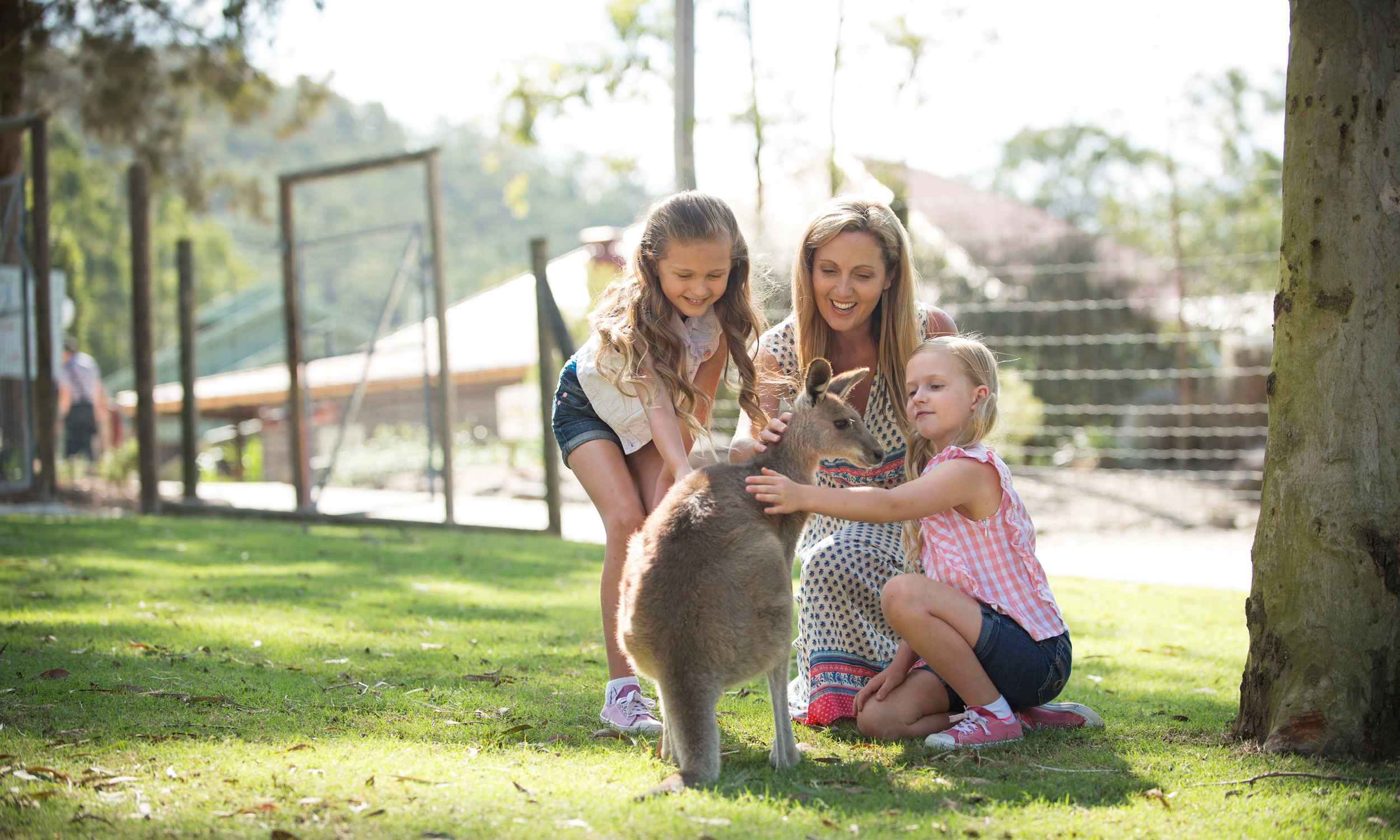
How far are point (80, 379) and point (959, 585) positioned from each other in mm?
13180

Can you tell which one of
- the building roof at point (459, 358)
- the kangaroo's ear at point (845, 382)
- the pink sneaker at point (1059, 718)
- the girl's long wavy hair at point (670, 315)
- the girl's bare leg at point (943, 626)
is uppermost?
the building roof at point (459, 358)

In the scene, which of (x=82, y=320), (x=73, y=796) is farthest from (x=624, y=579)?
(x=82, y=320)

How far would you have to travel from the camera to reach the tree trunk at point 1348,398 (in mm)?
3477

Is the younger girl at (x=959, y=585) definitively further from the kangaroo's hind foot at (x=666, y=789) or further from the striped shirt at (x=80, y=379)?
the striped shirt at (x=80, y=379)

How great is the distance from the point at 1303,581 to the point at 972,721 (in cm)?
111

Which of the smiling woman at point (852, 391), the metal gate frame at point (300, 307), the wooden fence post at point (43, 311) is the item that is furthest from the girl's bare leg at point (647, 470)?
the wooden fence post at point (43, 311)

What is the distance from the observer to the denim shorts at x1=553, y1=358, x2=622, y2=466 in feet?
14.7

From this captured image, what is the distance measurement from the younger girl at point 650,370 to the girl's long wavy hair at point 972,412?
68 cm

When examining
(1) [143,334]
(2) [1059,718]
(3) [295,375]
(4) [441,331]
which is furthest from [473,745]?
(1) [143,334]

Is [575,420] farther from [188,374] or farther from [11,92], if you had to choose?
[11,92]

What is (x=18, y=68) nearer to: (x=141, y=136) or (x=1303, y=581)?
(x=141, y=136)

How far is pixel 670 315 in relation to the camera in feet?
14.6

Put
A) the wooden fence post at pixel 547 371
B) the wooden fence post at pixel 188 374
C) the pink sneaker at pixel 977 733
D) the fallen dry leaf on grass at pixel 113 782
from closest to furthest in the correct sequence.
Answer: the fallen dry leaf on grass at pixel 113 782 < the pink sneaker at pixel 977 733 < the wooden fence post at pixel 547 371 < the wooden fence post at pixel 188 374

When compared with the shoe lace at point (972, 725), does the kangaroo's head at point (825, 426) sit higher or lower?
higher
